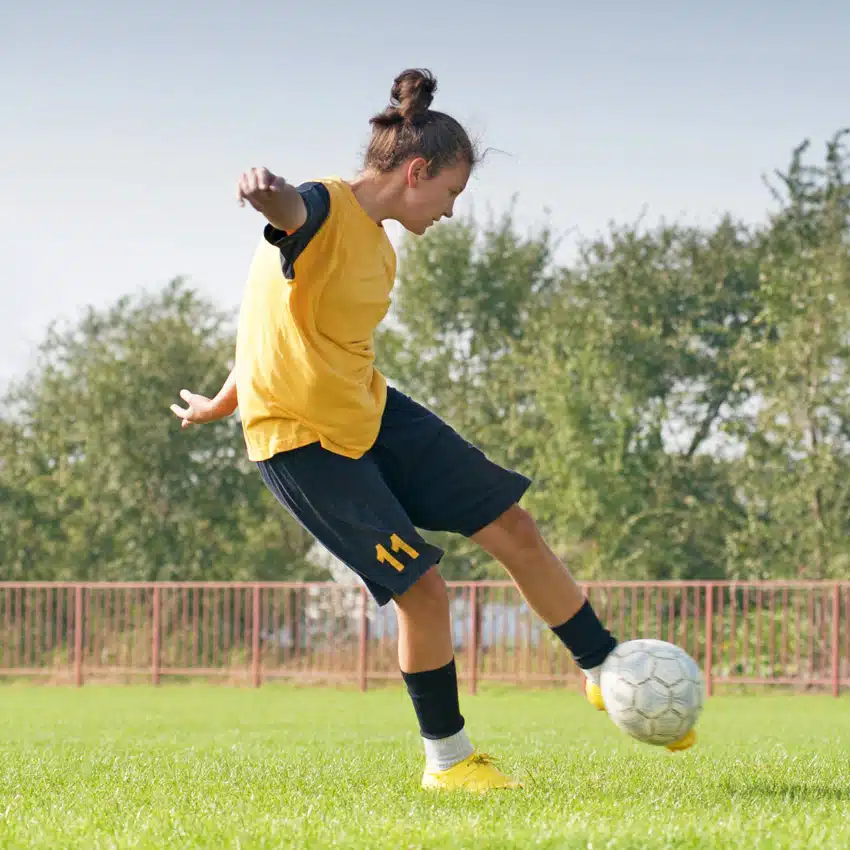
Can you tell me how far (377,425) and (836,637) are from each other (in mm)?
12253

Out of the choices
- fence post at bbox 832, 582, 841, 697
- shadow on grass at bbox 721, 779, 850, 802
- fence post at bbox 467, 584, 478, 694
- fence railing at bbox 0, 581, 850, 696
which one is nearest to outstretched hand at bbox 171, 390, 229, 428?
shadow on grass at bbox 721, 779, 850, 802

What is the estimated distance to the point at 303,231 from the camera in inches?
152

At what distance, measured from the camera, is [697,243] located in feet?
94.9

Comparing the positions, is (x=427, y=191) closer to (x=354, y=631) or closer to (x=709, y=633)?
(x=709, y=633)

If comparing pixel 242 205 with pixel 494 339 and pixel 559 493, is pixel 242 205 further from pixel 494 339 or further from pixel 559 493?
pixel 494 339

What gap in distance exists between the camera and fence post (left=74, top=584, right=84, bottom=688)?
19531 mm

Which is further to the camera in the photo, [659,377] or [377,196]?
Answer: [659,377]

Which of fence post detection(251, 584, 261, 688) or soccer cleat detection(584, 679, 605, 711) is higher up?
soccer cleat detection(584, 679, 605, 711)

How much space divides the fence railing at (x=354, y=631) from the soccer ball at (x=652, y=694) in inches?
451

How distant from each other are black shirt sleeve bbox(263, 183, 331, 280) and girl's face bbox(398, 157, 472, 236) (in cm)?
32

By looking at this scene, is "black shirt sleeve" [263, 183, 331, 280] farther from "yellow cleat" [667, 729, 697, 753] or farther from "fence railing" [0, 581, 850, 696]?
"fence railing" [0, 581, 850, 696]

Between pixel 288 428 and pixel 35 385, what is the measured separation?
28.0 meters

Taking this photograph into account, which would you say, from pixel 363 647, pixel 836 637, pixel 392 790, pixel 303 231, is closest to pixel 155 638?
pixel 363 647

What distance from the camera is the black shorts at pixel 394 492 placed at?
4.21m
